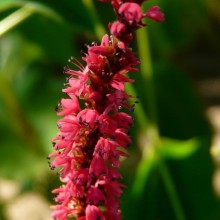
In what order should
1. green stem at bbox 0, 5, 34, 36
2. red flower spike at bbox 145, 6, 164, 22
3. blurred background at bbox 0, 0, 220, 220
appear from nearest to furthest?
red flower spike at bbox 145, 6, 164, 22 < green stem at bbox 0, 5, 34, 36 < blurred background at bbox 0, 0, 220, 220

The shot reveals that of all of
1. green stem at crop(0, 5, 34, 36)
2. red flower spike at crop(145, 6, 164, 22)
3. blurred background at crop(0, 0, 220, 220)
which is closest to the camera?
red flower spike at crop(145, 6, 164, 22)

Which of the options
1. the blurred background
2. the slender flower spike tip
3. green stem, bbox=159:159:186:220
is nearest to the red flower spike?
the slender flower spike tip

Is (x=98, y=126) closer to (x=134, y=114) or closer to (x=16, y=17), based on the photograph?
(x=16, y=17)

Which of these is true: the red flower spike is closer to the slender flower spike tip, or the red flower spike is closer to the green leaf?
the slender flower spike tip

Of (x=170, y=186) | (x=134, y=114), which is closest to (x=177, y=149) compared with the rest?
(x=170, y=186)

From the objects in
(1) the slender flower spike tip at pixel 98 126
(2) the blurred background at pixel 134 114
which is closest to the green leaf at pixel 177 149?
(2) the blurred background at pixel 134 114

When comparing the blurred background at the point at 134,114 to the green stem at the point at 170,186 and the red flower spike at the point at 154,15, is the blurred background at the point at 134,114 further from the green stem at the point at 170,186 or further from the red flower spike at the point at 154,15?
the red flower spike at the point at 154,15
